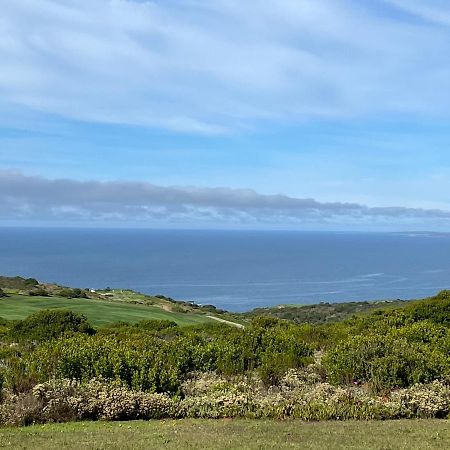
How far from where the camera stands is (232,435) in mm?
8461

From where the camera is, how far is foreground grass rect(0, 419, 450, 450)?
7.85 meters

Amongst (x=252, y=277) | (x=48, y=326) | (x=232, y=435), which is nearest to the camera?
(x=232, y=435)

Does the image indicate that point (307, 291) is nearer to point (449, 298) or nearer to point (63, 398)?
point (449, 298)

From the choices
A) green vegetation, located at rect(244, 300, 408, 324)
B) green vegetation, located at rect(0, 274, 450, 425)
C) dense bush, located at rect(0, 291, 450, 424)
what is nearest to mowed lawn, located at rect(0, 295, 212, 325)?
green vegetation, located at rect(0, 274, 450, 425)

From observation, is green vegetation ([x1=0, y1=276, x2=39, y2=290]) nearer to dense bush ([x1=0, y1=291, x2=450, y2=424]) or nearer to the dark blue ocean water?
the dark blue ocean water

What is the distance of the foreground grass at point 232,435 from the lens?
25.7ft

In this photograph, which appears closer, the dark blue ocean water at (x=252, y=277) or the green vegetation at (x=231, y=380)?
the green vegetation at (x=231, y=380)

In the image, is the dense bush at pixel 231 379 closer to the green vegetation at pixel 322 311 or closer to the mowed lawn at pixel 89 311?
the mowed lawn at pixel 89 311

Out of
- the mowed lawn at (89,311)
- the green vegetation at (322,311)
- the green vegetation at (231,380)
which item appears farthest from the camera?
the green vegetation at (322,311)

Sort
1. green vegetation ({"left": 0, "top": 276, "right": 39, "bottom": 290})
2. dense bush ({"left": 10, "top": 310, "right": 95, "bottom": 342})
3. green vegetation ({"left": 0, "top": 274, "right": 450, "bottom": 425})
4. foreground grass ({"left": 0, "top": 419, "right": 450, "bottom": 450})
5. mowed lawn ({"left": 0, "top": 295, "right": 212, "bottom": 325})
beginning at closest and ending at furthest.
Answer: foreground grass ({"left": 0, "top": 419, "right": 450, "bottom": 450})
green vegetation ({"left": 0, "top": 274, "right": 450, "bottom": 425})
dense bush ({"left": 10, "top": 310, "right": 95, "bottom": 342})
mowed lawn ({"left": 0, "top": 295, "right": 212, "bottom": 325})
green vegetation ({"left": 0, "top": 276, "right": 39, "bottom": 290})

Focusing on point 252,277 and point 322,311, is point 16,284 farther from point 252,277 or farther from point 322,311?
point 252,277

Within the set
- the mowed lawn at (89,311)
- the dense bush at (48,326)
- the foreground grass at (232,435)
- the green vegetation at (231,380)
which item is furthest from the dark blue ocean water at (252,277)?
the foreground grass at (232,435)

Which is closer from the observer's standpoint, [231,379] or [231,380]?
[231,380]

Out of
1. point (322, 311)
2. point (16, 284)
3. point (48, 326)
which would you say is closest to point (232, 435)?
point (48, 326)
